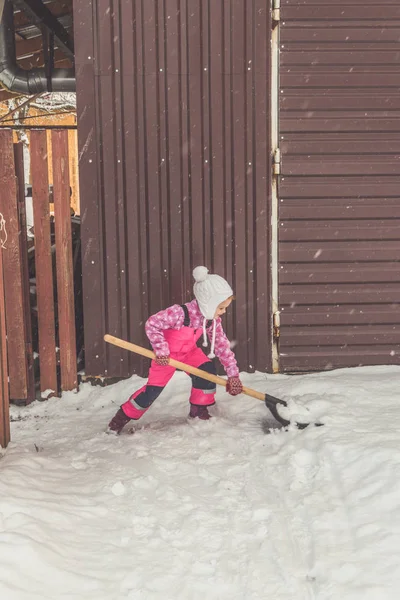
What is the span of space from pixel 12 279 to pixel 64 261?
0.49 m

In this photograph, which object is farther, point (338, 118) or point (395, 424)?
point (338, 118)

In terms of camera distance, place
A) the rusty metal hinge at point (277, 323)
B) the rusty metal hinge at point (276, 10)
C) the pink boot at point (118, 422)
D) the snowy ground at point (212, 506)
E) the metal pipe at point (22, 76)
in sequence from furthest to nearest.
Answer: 1. the metal pipe at point (22, 76)
2. the rusty metal hinge at point (277, 323)
3. the rusty metal hinge at point (276, 10)
4. the pink boot at point (118, 422)
5. the snowy ground at point (212, 506)

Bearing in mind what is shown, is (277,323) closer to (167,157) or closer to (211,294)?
(211,294)

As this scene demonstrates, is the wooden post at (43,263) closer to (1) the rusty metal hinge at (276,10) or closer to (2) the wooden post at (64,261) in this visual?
(2) the wooden post at (64,261)

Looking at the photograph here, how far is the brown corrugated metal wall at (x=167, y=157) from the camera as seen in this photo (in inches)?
208

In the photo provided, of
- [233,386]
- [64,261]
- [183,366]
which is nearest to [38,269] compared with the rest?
[64,261]

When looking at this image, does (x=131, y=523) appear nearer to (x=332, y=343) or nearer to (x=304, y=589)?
(x=304, y=589)

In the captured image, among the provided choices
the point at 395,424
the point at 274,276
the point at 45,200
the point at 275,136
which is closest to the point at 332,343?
the point at 274,276

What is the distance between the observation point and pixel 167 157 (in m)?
5.36

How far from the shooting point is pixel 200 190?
5379 millimetres

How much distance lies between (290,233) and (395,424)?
2.17 m

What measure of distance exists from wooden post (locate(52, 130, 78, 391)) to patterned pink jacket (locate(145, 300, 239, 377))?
1266mm

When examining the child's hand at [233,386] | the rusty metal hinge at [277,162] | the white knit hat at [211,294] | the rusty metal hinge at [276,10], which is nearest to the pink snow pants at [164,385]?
the child's hand at [233,386]

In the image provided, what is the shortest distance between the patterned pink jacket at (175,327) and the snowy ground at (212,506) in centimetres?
51
